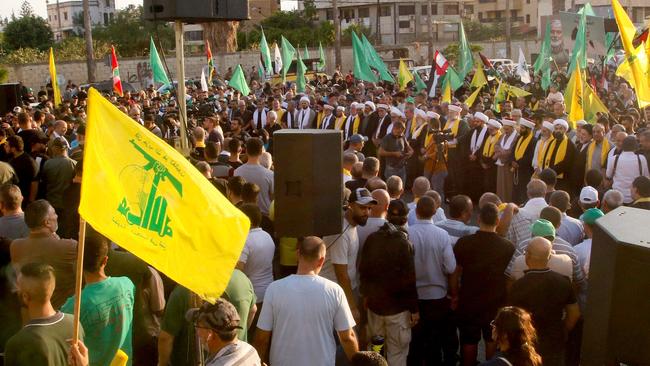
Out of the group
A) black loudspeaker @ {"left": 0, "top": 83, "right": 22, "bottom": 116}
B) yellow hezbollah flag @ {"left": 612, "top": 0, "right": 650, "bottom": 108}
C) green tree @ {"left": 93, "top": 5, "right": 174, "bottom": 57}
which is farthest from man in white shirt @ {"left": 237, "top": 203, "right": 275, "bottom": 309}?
green tree @ {"left": 93, "top": 5, "right": 174, "bottom": 57}

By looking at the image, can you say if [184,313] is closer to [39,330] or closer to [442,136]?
[39,330]

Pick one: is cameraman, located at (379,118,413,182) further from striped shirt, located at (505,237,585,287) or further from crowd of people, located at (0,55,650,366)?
striped shirt, located at (505,237,585,287)

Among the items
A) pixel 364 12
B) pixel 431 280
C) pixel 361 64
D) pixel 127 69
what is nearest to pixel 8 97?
pixel 361 64

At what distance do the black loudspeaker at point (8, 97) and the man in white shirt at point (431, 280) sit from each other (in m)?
11.0

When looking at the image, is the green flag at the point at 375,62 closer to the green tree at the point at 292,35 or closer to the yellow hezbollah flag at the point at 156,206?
the yellow hezbollah flag at the point at 156,206

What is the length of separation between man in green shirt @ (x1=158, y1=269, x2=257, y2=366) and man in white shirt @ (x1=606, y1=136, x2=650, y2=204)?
234 inches

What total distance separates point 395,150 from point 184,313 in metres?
7.80

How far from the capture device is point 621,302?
2.95 meters

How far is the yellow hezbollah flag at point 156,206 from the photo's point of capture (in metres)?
3.46

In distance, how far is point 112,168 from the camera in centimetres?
352

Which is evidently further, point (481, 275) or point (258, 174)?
point (258, 174)

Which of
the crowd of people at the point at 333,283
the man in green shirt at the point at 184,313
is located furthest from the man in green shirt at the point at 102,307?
the man in green shirt at the point at 184,313

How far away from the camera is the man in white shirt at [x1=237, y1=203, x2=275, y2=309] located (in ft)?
18.9

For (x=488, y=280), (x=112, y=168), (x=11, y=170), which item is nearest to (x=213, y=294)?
(x=112, y=168)
